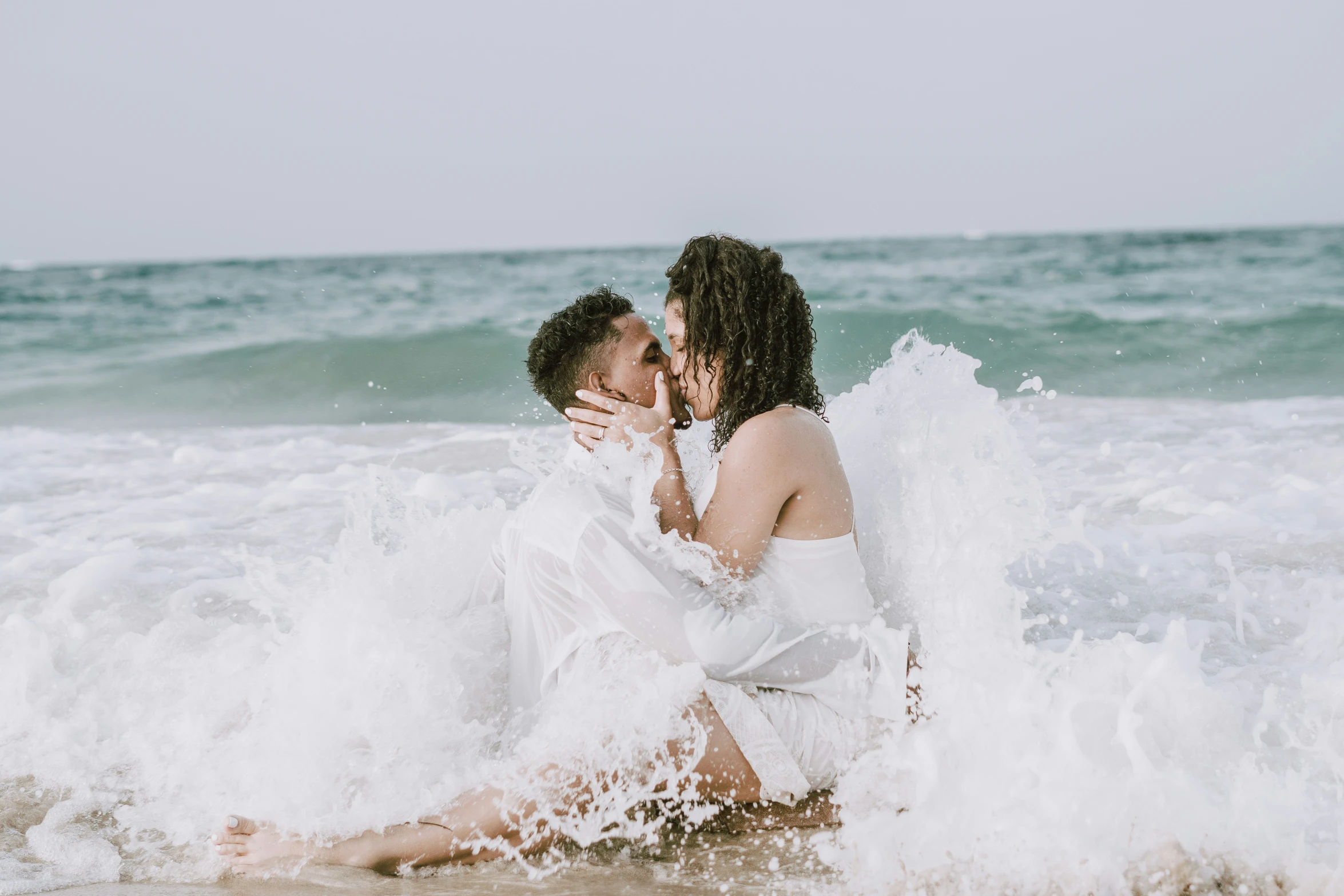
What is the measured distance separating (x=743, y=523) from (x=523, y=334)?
464 inches

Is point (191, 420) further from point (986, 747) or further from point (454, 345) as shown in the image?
point (986, 747)

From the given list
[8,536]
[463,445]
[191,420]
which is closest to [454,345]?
[191,420]

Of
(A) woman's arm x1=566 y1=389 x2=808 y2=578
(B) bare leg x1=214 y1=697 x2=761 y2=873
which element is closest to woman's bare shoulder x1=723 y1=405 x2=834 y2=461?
(A) woman's arm x1=566 y1=389 x2=808 y2=578

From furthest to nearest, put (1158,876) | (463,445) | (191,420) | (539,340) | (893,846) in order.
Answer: (191,420) < (463,445) < (539,340) < (893,846) < (1158,876)

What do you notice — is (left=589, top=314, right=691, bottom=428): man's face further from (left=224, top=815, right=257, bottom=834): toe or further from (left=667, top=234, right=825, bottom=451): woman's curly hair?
(left=224, top=815, right=257, bottom=834): toe

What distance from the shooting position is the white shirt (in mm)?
2955

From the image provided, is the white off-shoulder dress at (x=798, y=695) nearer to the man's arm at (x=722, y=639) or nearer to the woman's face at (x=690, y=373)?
the man's arm at (x=722, y=639)

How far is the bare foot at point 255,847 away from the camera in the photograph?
9.40 ft

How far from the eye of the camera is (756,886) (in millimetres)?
2795

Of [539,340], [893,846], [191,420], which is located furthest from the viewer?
[191,420]

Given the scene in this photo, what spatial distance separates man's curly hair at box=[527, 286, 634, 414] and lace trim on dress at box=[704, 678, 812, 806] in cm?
112

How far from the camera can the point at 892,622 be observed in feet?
11.3

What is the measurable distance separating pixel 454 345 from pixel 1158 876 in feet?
40.7

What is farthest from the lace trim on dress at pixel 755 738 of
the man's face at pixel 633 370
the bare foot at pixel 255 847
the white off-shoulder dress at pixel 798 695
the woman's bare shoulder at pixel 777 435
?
the bare foot at pixel 255 847
